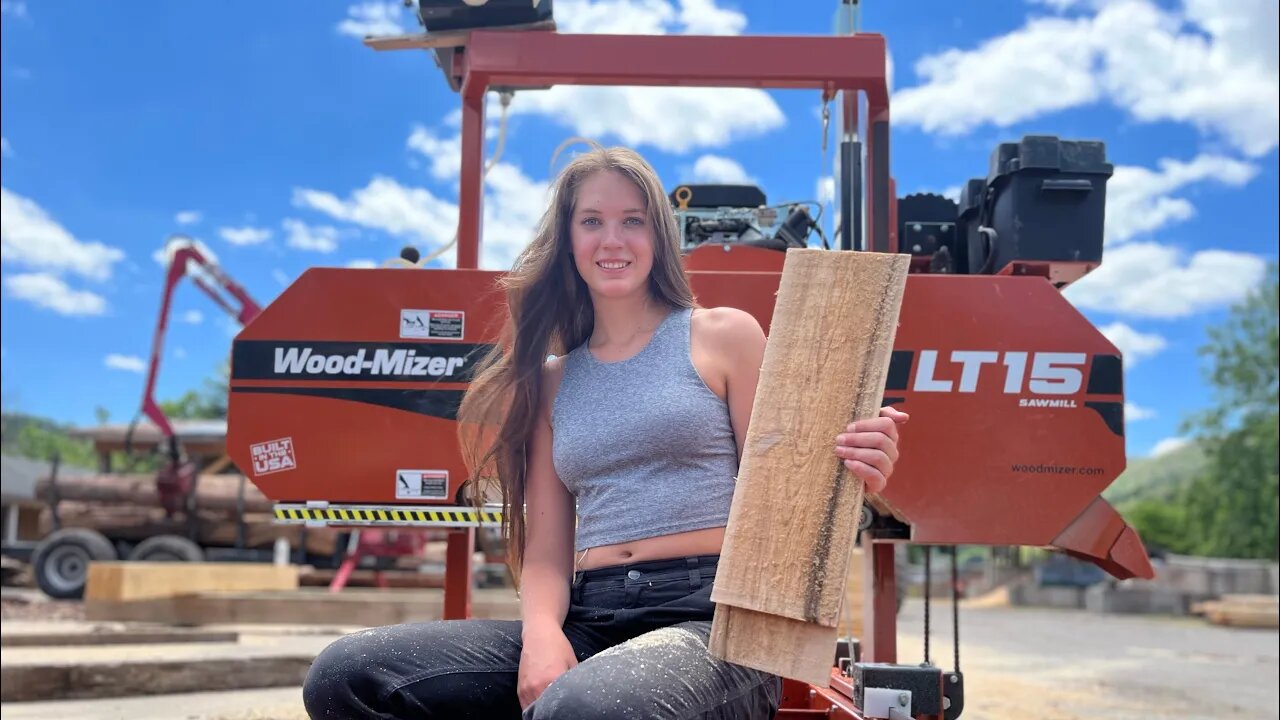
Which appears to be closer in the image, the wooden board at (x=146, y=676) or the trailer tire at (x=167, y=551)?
the wooden board at (x=146, y=676)

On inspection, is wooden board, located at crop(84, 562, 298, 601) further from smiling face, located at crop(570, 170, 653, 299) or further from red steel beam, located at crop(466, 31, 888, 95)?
smiling face, located at crop(570, 170, 653, 299)

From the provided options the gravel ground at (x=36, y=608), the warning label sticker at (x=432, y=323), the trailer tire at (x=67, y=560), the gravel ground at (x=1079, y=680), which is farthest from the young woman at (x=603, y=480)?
the trailer tire at (x=67, y=560)

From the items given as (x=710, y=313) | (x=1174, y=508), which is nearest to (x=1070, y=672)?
(x=710, y=313)

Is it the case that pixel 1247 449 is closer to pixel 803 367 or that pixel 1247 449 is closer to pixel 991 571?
pixel 991 571

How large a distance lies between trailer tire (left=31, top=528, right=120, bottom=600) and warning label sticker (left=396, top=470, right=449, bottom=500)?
597 inches

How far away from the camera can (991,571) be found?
35.8m

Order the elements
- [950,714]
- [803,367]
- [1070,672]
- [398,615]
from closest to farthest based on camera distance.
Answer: [803,367]
[950,714]
[1070,672]
[398,615]

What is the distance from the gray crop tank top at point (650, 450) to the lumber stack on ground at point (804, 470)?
0.21m

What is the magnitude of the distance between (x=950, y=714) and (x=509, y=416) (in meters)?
1.67

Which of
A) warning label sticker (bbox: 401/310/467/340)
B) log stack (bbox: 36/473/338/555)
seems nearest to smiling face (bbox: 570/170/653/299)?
warning label sticker (bbox: 401/310/467/340)

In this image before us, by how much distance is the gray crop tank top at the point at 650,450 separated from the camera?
204cm

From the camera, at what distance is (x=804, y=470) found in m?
1.82

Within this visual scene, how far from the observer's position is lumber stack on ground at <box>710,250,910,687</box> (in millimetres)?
1765

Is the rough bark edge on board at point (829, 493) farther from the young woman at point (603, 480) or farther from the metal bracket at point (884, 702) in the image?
the metal bracket at point (884, 702)
